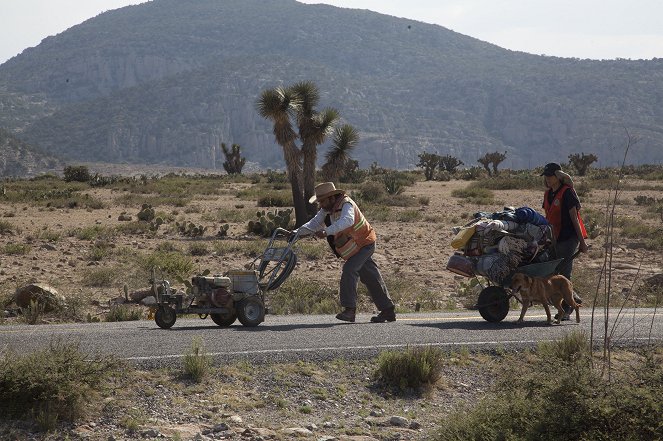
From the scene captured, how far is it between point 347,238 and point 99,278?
29.5 feet

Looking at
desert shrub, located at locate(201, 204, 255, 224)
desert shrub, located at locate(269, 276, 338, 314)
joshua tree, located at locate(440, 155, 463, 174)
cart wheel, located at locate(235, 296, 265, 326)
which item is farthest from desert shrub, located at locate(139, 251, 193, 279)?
joshua tree, located at locate(440, 155, 463, 174)

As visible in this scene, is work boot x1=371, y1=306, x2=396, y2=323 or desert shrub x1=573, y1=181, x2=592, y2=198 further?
desert shrub x1=573, y1=181, x2=592, y2=198

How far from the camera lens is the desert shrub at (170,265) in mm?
20625

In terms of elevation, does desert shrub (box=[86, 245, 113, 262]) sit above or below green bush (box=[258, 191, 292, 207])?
below

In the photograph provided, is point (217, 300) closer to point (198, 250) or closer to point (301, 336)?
point (301, 336)

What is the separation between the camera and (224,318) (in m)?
12.2

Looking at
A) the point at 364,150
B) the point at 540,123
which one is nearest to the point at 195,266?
the point at 364,150

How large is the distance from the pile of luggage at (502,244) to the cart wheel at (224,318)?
287 cm

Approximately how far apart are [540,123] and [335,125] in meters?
140

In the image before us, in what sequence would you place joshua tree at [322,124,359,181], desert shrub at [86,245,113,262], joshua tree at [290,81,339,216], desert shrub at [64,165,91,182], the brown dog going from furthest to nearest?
desert shrub at [64,165,91,182], joshua tree at [322,124,359,181], joshua tree at [290,81,339,216], desert shrub at [86,245,113,262], the brown dog

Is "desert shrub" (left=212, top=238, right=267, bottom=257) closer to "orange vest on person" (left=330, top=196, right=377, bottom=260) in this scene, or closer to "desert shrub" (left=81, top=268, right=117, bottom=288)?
"desert shrub" (left=81, top=268, right=117, bottom=288)

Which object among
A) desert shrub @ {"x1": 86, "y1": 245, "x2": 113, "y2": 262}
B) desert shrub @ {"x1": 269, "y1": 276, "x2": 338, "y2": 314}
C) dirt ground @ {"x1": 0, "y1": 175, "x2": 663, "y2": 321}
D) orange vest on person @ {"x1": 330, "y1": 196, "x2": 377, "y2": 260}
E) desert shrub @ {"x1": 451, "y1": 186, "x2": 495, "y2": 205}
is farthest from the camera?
desert shrub @ {"x1": 451, "y1": 186, "x2": 495, "y2": 205}

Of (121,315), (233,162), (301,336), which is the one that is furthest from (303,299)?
(233,162)

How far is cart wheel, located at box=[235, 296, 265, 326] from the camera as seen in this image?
1187 cm
